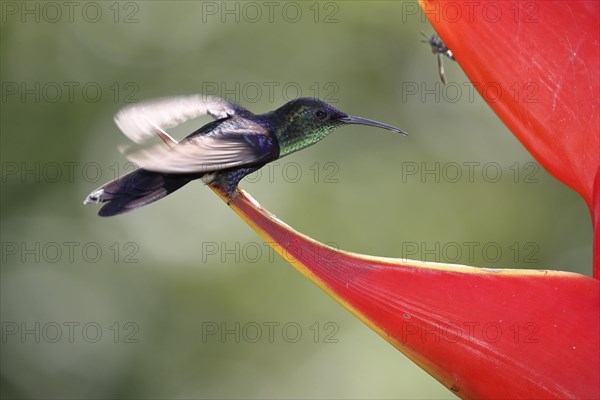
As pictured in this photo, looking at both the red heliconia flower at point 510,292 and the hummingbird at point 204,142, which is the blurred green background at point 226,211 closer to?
the hummingbird at point 204,142

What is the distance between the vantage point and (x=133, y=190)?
0.93 m

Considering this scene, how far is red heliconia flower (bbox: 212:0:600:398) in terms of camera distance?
76 cm

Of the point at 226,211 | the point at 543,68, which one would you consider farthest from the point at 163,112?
the point at 226,211

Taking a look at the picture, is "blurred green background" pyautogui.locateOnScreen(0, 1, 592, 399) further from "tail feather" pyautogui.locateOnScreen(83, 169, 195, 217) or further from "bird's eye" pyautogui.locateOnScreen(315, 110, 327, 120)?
"tail feather" pyautogui.locateOnScreen(83, 169, 195, 217)

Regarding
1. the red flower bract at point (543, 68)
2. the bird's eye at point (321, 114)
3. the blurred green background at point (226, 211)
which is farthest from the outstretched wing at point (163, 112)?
the blurred green background at point (226, 211)

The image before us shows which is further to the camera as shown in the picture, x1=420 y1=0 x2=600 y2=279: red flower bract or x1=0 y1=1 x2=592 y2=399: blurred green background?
x1=0 y1=1 x2=592 y2=399: blurred green background

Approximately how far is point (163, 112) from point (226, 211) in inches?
51.1

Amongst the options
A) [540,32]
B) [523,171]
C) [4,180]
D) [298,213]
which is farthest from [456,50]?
[523,171]

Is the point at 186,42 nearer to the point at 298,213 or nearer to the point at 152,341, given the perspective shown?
the point at 298,213

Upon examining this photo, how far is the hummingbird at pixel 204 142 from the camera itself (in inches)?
35.0

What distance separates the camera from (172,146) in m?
0.90

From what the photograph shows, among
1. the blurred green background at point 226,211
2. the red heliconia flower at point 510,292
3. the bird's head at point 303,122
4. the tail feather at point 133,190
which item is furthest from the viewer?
the blurred green background at point 226,211

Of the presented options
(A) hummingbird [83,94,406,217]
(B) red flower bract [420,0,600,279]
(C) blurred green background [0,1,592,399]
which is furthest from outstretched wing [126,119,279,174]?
(C) blurred green background [0,1,592,399]

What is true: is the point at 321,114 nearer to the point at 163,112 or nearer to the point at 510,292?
the point at 163,112
